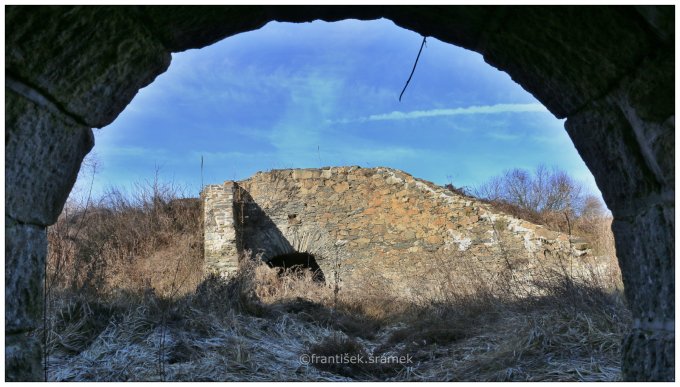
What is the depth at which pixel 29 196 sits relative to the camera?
6.88 ft

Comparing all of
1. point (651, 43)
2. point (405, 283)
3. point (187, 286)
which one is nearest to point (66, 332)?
point (187, 286)

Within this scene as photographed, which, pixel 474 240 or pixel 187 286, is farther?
pixel 474 240

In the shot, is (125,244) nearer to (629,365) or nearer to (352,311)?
(352,311)

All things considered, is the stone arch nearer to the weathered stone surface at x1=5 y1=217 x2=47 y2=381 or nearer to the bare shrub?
the weathered stone surface at x1=5 y1=217 x2=47 y2=381

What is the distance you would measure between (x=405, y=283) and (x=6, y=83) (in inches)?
382

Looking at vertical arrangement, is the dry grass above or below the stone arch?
below

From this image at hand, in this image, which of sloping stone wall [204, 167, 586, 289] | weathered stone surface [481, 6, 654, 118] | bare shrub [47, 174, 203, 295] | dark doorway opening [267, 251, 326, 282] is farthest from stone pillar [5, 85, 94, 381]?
dark doorway opening [267, 251, 326, 282]

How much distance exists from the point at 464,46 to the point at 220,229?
9.58 metres

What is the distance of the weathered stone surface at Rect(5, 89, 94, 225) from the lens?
194 cm

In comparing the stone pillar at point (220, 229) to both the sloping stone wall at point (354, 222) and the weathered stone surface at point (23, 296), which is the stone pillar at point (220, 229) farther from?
the weathered stone surface at point (23, 296)

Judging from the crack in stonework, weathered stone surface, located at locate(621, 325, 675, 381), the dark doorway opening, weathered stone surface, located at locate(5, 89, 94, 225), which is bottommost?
weathered stone surface, located at locate(621, 325, 675, 381)

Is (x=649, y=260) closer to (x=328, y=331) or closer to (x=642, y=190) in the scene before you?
(x=642, y=190)

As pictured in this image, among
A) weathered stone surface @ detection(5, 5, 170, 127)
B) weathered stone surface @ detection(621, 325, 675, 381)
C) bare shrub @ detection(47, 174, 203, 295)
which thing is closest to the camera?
weathered stone surface @ detection(5, 5, 170, 127)

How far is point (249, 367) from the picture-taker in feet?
14.6
